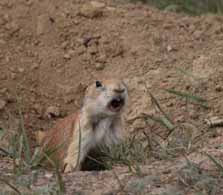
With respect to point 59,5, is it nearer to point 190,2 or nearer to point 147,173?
point 190,2

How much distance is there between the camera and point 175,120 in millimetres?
6969

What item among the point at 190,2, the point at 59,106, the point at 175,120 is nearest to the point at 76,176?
the point at 175,120

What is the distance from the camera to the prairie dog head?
20.4 feet

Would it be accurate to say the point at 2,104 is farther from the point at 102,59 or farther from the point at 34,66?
the point at 102,59

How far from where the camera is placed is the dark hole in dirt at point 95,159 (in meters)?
6.28

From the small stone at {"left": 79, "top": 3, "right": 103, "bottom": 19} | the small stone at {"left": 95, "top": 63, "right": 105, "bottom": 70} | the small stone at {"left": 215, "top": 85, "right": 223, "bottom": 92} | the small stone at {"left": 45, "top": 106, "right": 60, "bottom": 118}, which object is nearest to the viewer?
the small stone at {"left": 215, "top": 85, "right": 223, "bottom": 92}

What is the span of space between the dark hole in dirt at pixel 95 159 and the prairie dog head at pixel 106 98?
0.85ft

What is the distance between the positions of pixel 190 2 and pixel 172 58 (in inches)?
54.4


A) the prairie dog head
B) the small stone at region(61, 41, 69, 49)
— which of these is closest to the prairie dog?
the prairie dog head

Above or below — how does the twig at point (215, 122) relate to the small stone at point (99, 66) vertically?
below

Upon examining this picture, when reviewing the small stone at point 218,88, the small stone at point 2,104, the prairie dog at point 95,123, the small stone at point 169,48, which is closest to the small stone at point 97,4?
the small stone at point 169,48

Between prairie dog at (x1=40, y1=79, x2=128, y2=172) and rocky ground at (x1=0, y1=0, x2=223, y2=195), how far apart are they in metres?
0.43

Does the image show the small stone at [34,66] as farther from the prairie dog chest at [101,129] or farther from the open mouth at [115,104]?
the open mouth at [115,104]

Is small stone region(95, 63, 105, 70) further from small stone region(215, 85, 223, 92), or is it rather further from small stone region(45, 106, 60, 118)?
small stone region(215, 85, 223, 92)
